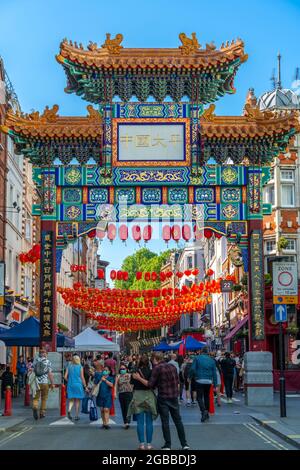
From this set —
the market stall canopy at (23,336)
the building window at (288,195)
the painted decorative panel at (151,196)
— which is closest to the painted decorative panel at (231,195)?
the painted decorative panel at (151,196)

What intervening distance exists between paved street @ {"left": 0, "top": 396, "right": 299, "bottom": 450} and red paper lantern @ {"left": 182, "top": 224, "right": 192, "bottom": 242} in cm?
701

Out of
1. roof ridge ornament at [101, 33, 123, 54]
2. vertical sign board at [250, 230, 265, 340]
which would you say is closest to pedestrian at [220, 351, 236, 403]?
vertical sign board at [250, 230, 265, 340]

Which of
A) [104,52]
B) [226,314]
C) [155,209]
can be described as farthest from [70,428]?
[226,314]

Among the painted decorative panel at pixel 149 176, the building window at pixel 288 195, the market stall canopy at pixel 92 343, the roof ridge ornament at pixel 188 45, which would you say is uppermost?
the roof ridge ornament at pixel 188 45

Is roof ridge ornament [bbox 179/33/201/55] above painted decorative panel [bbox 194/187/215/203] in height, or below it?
above

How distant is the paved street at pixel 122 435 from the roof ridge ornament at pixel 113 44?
12639mm

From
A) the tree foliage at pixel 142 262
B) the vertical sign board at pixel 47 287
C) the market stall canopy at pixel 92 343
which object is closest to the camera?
the vertical sign board at pixel 47 287

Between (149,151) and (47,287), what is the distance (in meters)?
5.82

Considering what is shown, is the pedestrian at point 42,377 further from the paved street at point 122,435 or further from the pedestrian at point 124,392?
the pedestrian at point 124,392

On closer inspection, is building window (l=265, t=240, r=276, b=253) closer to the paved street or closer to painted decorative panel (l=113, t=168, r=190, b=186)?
painted decorative panel (l=113, t=168, r=190, b=186)

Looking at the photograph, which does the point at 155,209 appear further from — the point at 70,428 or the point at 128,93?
the point at 70,428

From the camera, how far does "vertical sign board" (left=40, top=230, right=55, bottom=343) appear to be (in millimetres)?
28125

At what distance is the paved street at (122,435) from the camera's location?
1680 centimetres

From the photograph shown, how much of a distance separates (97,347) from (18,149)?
10815mm
